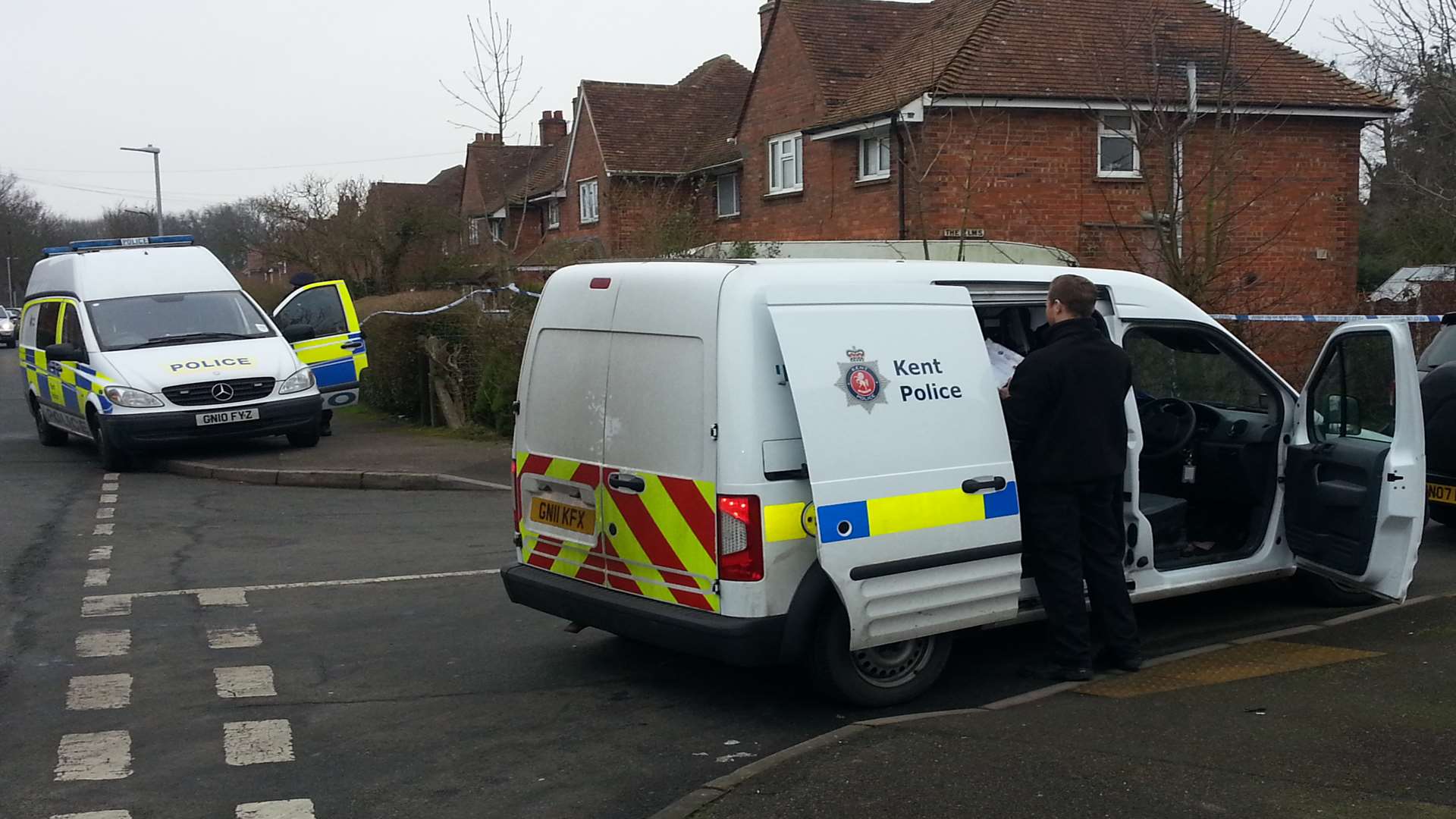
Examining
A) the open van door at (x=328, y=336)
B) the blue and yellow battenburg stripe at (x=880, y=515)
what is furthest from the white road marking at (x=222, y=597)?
the open van door at (x=328, y=336)

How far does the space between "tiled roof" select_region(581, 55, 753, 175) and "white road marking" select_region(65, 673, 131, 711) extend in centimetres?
3033

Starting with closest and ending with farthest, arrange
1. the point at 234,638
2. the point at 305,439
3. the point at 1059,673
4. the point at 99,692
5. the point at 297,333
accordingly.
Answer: the point at 1059,673 < the point at 99,692 < the point at 234,638 < the point at 305,439 < the point at 297,333

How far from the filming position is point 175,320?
15.0m

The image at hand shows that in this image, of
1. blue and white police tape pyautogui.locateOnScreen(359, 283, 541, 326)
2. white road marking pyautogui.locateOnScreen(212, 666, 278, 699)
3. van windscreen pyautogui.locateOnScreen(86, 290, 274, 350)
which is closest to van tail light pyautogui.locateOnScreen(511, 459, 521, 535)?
white road marking pyautogui.locateOnScreen(212, 666, 278, 699)

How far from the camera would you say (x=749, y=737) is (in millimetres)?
5555

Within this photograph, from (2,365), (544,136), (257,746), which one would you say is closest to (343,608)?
(257,746)

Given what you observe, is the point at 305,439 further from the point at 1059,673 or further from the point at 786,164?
the point at 786,164

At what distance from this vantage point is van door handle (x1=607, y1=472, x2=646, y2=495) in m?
5.66

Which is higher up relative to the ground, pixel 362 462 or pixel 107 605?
pixel 362 462

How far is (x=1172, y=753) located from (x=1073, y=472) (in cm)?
137

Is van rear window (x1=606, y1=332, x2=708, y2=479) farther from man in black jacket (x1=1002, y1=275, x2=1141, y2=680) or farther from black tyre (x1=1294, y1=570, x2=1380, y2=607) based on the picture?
black tyre (x1=1294, y1=570, x2=1380, y2=607)

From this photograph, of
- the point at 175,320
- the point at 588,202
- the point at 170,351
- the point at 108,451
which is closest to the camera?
the point at 108,451

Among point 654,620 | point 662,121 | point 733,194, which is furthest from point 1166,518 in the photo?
point 662,121

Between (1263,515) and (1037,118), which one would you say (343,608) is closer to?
(1263,515)
